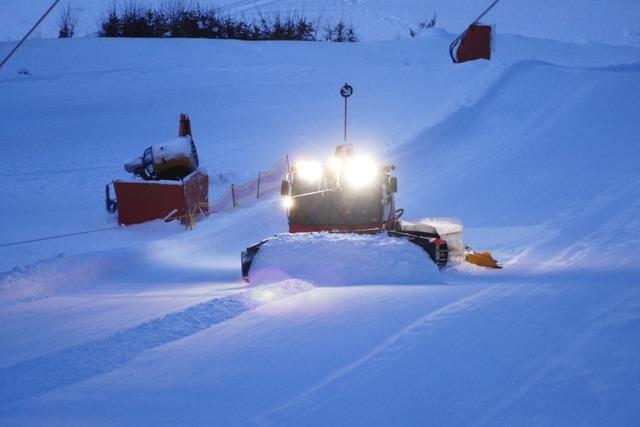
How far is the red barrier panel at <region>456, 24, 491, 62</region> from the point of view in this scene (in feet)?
100

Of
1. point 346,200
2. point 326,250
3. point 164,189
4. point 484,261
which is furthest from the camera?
point 164,189

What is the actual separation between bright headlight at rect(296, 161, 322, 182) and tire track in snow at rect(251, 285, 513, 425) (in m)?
5.23

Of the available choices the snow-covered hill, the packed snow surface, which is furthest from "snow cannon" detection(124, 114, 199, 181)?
the snow-covered hill

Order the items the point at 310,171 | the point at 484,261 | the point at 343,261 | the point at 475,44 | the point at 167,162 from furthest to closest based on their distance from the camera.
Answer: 1. the point at 475,44
2. the point at 167,162
3. the point at 310,171
4. the point at 484,261
5. the point at 343,261

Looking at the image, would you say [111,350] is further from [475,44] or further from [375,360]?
[475,44]

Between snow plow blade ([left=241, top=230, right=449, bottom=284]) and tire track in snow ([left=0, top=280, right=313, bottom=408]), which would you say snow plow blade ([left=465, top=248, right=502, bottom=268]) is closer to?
snow plow blade ([left=241, top=230, right=449, bottom=284])

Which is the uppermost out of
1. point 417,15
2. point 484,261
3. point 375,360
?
point 417,15

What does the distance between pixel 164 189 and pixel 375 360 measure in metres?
11.1

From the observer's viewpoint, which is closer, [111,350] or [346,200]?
[111,350]

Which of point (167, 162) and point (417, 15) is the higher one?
point (417, 15)

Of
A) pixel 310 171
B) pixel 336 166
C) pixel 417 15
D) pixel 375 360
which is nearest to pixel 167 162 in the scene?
pixel 310 171

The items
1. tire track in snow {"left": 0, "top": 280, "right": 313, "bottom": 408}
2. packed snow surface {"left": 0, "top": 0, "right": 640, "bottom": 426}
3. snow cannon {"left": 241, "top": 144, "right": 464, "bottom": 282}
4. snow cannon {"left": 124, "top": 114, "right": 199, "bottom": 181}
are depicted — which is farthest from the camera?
snow cannon {"left": 124, "top": 114, "right": 199, "bottom": 181}

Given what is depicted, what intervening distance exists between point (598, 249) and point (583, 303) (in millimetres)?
6199

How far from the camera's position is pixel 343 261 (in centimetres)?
961
